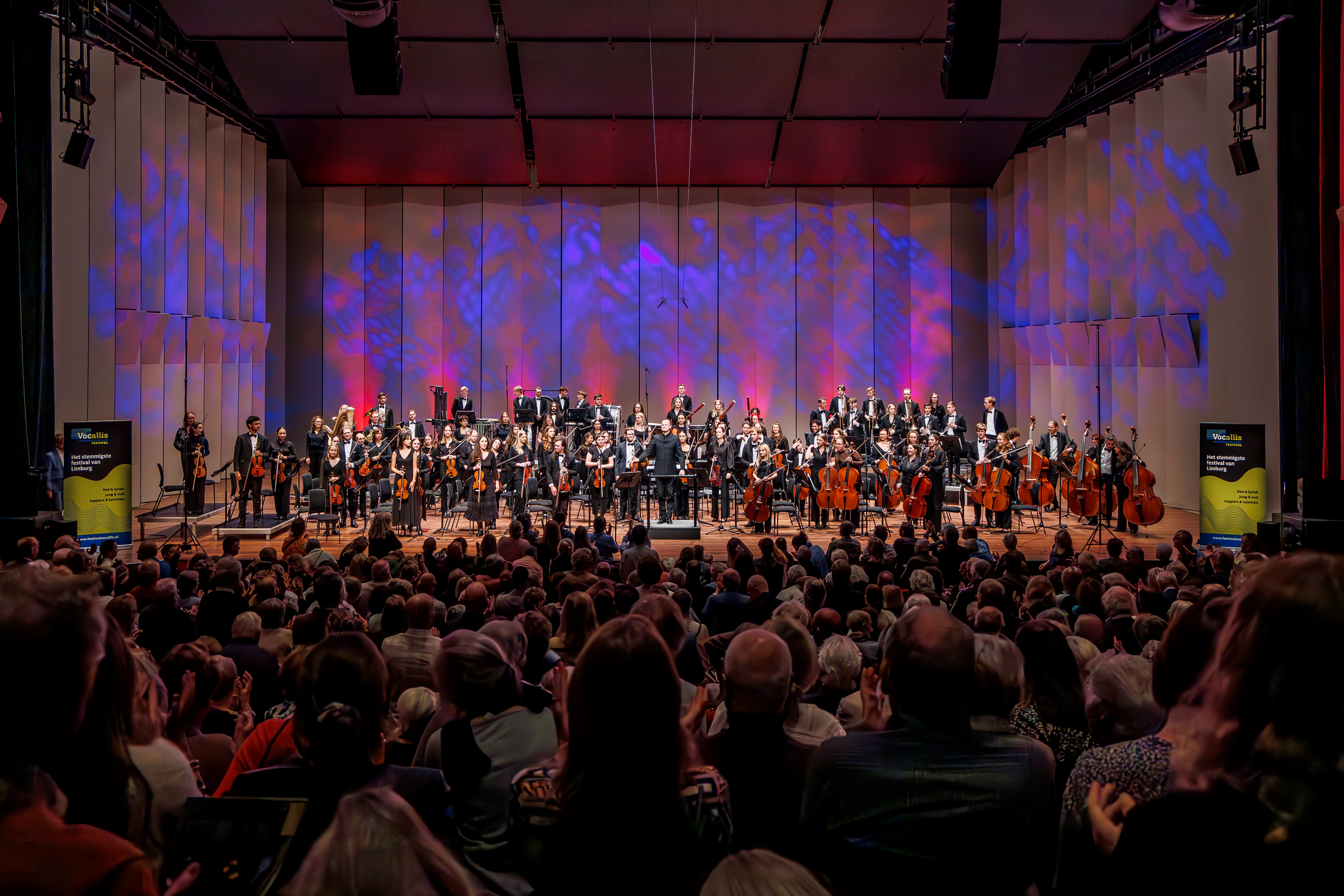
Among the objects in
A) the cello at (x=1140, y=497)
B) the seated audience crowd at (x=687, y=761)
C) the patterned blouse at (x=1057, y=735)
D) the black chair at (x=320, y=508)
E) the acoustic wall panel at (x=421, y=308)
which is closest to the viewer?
the seated audience crowd at (x=687, y=761)

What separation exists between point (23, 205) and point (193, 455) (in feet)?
10.2

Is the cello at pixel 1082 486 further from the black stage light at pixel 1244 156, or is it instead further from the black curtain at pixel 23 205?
the black curtain at pixel 23 205

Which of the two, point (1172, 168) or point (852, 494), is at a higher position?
point (1172, 168)

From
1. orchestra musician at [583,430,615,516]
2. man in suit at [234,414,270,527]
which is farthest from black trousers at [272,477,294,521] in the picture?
orchestra musician at [583,430,615,516]

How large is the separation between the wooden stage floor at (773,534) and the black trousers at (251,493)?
523 millimetres

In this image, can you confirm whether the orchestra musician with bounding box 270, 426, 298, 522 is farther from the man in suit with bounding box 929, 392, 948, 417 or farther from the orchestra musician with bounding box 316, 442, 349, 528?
the man in suit with bounding box 929, 392, 948, 417

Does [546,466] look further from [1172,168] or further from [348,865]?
[348,865]

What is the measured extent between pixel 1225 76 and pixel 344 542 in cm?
1110

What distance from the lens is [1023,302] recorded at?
1675 centimetres

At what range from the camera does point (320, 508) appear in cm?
1132

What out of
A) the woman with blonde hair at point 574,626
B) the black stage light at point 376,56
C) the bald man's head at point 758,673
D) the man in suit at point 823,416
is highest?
the black stage light at point 376,56

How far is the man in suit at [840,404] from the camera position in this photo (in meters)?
15.0

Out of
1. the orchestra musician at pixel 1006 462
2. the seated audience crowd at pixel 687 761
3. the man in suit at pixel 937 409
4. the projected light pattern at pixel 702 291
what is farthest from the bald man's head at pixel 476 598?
the projected light pattern at pixel 702 291

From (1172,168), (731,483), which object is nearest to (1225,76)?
(1172,168)
